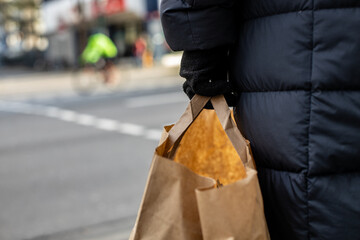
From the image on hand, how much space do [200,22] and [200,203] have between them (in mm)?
503

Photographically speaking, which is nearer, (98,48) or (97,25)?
(98,48)

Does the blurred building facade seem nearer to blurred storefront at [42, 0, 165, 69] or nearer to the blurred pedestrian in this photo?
blurred storefront at [42, 0, 165, 69]

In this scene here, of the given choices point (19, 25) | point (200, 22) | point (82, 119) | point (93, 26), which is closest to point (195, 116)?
point (200, 22)

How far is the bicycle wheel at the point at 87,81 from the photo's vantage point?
14.5m

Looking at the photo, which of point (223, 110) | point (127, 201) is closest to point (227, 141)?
point (223, 110)

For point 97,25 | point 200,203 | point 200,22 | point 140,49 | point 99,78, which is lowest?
point 99,78

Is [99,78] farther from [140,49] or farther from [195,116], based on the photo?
[195,116]

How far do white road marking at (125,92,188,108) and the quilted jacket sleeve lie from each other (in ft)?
30.3

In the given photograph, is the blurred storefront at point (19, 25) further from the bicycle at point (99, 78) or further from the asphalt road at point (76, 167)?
the asphalt road at point (76, 167)

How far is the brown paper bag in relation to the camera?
118 centimetres

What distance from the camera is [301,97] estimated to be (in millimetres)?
1216

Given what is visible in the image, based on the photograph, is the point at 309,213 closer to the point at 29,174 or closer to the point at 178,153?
the point at 178,153

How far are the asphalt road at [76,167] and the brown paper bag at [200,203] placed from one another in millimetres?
2128

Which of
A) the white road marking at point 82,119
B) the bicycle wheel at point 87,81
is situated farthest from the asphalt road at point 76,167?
the bicycle wheel at point 87,81
